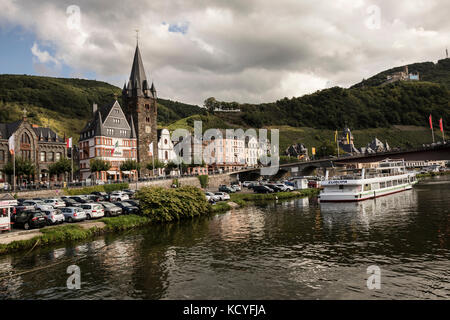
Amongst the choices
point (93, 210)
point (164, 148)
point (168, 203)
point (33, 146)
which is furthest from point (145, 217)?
point (164, 148)

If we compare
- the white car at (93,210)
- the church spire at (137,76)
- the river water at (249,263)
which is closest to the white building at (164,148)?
the church spire at (137,76)

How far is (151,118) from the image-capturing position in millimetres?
102625

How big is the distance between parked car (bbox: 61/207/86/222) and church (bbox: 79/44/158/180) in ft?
154

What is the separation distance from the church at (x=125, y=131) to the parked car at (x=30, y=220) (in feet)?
164

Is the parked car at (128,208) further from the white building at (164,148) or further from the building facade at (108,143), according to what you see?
the white building at (164,148)

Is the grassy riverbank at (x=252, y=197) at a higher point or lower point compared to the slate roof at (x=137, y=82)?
lower

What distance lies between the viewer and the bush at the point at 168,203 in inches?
1500

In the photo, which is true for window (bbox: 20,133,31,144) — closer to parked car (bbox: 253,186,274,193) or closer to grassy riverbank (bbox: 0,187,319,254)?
grassy riverbank (bbox: 0,187,319,254)

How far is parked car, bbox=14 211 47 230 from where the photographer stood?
29205mm

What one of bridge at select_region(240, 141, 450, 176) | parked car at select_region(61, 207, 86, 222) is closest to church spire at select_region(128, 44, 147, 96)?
bridge at select_region(240, 141, 450, 176)

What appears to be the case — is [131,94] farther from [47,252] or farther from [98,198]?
[47,252]
